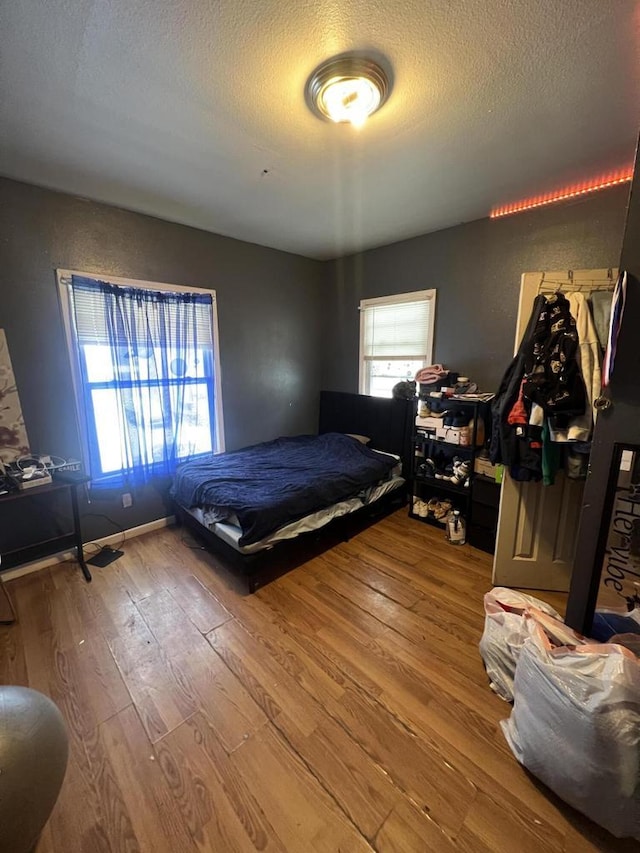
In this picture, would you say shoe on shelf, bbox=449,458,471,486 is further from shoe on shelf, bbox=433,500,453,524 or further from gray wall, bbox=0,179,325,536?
gray wall, bbox=0,179,325,536

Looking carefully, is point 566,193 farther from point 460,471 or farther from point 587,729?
point 587,729

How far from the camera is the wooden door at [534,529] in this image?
2104 mm

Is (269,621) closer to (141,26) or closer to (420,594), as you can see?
(420,594)

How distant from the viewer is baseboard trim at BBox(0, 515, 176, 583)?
239 centimetres

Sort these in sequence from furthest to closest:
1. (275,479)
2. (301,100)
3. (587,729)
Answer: (275,479) < (301,100) < (587,729)

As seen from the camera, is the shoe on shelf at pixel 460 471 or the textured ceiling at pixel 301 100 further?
the shoe on shelf at pixel 460 471

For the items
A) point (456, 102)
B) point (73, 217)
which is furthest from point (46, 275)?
point (456, 102)

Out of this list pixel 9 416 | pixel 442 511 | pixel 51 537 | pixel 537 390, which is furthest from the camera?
pixel 442 511

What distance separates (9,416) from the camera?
2297 mm

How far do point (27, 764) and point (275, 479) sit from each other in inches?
75.9

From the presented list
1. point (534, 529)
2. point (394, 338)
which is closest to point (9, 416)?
point (394, 338)

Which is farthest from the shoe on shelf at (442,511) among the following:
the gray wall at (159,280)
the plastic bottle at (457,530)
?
the gray wall at (159,280)

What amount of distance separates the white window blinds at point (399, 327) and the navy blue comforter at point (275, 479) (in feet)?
3.52

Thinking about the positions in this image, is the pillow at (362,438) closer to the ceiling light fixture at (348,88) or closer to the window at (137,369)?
the window at (137,369)
